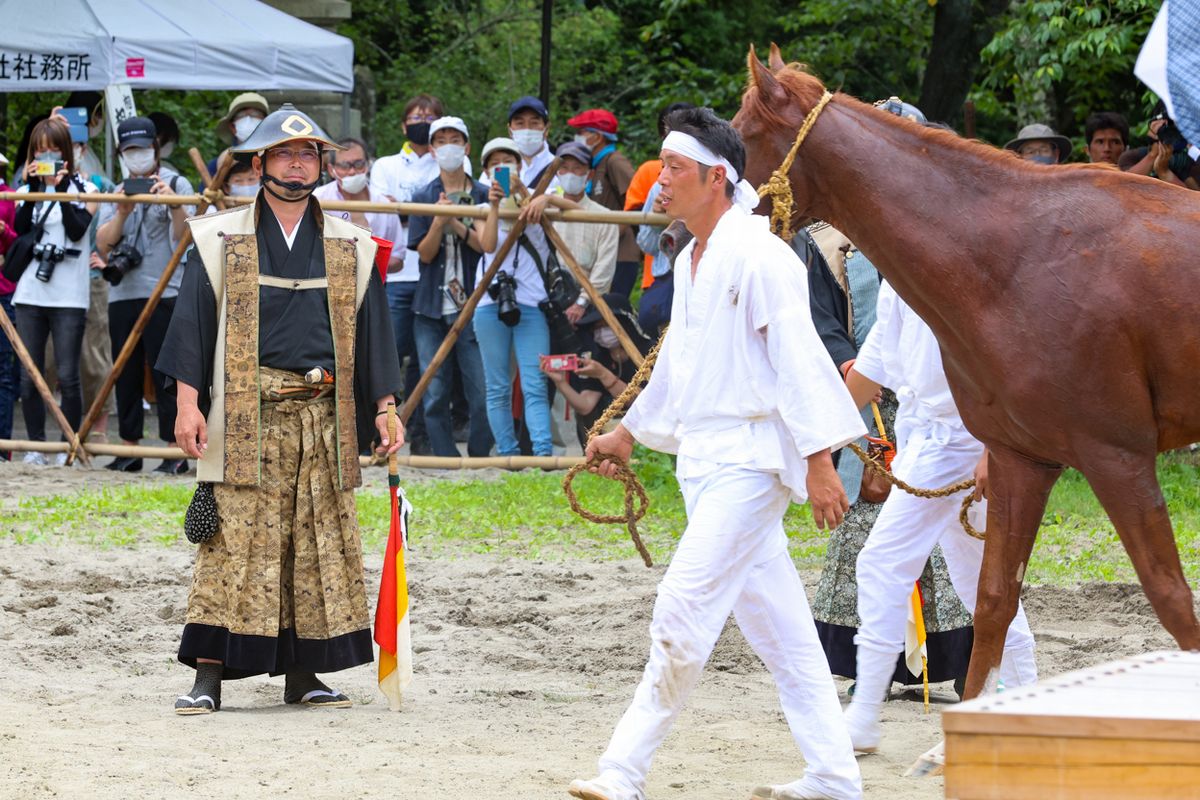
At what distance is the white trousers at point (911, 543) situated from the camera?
5344 mm

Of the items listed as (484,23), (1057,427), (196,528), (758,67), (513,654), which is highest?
(484,23)

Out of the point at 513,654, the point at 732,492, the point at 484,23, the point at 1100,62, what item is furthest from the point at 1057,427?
the point at 484,23

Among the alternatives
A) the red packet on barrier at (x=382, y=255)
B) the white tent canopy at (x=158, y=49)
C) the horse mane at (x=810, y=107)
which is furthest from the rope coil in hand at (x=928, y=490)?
the white tent canopy at (x=158, y=49)

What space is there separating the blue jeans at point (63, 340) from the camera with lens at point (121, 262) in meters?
0.43

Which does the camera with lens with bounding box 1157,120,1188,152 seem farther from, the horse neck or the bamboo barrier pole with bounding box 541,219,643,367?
the horse neck

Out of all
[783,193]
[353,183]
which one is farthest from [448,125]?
[783,193]

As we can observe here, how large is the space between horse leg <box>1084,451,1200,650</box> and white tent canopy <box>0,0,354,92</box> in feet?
34.6

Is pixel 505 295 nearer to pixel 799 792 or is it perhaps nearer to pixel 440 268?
pixel 440 268

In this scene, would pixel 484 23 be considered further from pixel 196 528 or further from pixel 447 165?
pixel 196 528

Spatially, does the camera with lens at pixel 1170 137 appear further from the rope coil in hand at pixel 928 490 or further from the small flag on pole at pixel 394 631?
the small flag on pole at pixel 394 631

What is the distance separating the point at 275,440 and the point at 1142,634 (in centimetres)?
371

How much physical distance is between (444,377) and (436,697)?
17.3 ft

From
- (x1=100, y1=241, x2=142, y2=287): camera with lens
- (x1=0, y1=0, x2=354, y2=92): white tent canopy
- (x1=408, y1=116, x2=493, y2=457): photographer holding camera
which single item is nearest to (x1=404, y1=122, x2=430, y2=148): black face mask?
(x1=408, y1=116, x2=493, y2=457): photographer holding camera

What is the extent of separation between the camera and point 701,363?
14.9 ft
